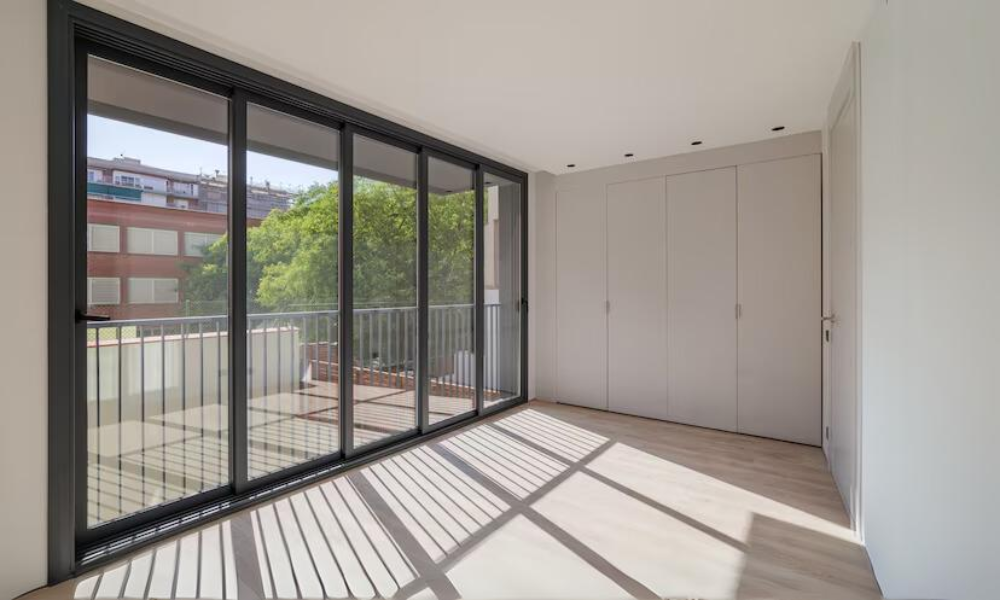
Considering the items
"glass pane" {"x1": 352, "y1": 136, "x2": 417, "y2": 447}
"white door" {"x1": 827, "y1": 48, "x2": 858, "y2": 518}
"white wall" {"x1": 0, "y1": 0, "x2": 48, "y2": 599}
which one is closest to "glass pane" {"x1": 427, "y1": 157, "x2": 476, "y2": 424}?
"glass pane" {"x1": 352, "y1": 136, "x2": 417, "y2": 447}

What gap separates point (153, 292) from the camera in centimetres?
244

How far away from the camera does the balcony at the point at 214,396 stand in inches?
90.9

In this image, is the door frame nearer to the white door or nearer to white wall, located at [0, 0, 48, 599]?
the white door

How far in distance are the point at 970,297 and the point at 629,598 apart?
160 centimetres

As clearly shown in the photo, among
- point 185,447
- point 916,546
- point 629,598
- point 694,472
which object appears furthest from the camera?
point 694,472

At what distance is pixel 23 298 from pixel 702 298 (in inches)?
181

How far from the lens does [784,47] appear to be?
2.49 metres

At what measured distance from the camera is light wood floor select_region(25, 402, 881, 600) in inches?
78.9

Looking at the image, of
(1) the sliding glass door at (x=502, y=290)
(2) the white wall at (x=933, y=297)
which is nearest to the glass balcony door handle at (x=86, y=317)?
(1) the sliding glass door at (x=502, y=290)

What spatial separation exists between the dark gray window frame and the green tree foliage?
0.10 metres

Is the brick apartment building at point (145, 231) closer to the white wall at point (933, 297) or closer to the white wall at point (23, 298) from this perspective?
the white wall at point (23, 298)

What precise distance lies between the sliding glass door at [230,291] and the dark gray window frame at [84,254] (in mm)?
15

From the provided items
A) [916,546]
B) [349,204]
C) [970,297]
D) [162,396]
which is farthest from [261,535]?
[970,297]

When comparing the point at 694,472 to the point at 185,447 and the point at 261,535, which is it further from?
the point at 185,447
